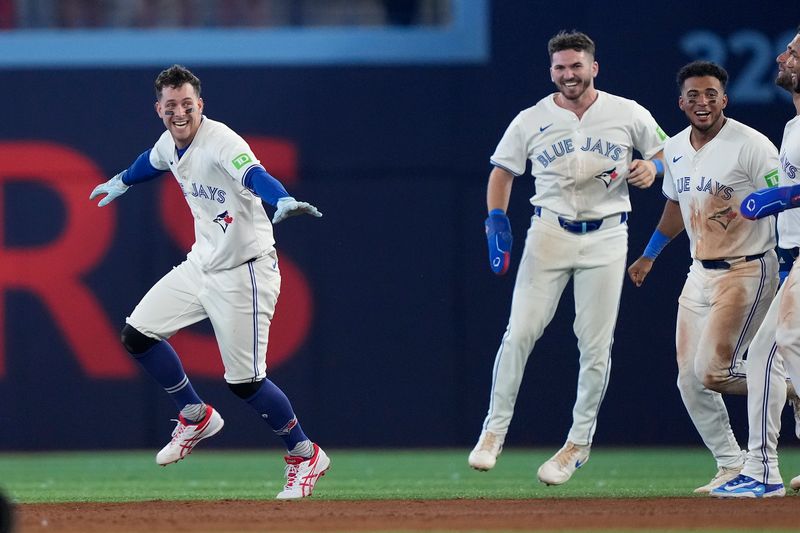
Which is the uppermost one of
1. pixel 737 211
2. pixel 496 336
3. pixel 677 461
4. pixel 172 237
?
pixel 737 211

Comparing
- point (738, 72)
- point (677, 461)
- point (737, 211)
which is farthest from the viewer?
point (738, 72)

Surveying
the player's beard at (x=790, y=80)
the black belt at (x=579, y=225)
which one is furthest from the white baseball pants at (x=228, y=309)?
the player's beard at (x=790, y=80)

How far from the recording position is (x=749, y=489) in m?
6.43

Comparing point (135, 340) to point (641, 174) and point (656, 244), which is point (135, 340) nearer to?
point (641, 174)

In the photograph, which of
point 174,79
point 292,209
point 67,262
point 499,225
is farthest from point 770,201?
point 67,262

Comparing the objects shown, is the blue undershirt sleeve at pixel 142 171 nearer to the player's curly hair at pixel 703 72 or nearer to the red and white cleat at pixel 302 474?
the red and white cleat at pixel 302 474

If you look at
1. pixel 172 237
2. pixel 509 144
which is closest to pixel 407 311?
pixel 172 237

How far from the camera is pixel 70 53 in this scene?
10.8 metres

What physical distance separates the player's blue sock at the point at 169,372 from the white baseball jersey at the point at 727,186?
278 cm

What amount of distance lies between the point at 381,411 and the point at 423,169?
1.98 meters

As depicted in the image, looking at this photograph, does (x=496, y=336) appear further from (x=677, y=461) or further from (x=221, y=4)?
(x=221, y=4)

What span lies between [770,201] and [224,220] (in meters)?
2.72

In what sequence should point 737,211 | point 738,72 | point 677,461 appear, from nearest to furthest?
point 737,211 < point 677,461 < point 738,72

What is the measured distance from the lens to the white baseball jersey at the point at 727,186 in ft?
22.0
